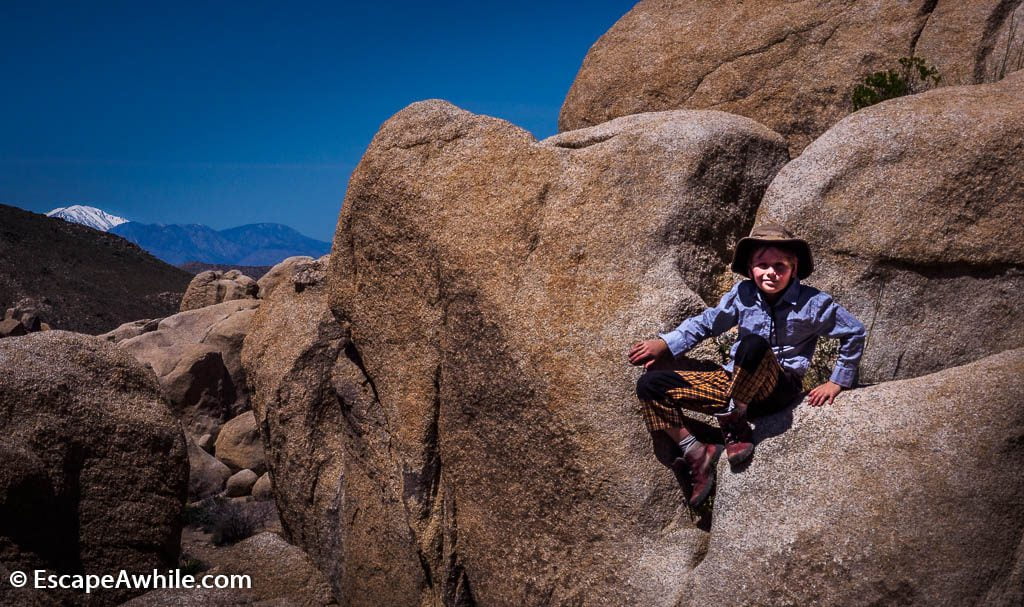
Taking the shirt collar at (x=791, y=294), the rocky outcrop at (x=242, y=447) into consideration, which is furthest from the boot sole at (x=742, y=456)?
the rocky outcrop at (x=242, y=447)

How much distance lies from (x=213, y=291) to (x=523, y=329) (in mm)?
20904

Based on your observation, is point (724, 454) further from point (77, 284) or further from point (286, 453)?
point (77, 284)

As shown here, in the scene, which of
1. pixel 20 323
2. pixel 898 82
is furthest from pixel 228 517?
pixel 20 323

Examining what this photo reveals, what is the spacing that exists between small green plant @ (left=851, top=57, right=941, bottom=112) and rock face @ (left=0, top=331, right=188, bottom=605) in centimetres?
742

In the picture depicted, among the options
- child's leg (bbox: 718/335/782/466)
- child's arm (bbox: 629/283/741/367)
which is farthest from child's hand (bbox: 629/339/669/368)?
child's leg (bbox: 718/335/782/466)

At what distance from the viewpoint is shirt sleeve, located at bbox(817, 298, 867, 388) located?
517 centimetres

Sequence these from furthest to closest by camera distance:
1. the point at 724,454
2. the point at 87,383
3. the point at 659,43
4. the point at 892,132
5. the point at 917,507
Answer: the point at 659,43 < the point at 87,383 < the point at 892,132 < the point at 724,454 < the point at 917,507

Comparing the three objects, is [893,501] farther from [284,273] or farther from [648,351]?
[284,273]

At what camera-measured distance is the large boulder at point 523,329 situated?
238 inches

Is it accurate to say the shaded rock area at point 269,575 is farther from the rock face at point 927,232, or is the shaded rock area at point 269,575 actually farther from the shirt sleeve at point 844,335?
the rock face at point 927,232

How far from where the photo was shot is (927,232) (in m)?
6.01

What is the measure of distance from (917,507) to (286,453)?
6.56 m

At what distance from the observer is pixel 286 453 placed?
9375 millimetres

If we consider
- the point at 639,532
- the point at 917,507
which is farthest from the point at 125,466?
the point at 917,507
